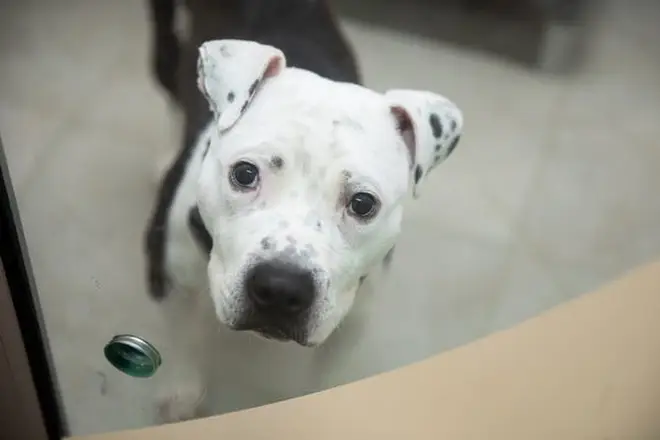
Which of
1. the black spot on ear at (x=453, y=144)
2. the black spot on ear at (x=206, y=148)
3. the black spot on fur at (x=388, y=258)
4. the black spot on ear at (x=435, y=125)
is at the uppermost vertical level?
the black spot on ear at (x=435, y=125)

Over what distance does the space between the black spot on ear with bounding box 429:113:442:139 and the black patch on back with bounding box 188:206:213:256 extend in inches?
8.5

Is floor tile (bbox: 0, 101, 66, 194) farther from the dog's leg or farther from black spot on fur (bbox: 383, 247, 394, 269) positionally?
black spot on fur (bbox: 383, 247, 394, 269)

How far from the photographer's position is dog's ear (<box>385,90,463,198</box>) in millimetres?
785

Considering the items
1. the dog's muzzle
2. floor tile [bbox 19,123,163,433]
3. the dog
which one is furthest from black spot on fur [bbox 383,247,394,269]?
floor tile [bbox 19,123,163,433]

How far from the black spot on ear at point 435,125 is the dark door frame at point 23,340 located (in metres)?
0.36

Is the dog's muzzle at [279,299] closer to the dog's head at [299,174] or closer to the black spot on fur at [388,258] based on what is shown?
the dog's head at [299,174]

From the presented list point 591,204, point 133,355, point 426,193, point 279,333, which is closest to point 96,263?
point 133,355

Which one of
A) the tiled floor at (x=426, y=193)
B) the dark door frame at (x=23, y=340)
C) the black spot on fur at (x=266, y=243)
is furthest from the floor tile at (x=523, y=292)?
the dark door frame at (x=23, y=340)

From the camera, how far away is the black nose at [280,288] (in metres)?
0.77

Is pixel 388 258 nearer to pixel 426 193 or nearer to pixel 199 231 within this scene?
pixel 426 193

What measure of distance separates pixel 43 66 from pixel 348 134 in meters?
0.34

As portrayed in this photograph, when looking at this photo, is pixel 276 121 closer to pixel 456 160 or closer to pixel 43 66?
pixel 456 160

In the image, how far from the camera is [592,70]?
2.90 feet

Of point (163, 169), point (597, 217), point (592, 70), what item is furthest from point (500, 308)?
point (163, 169)
